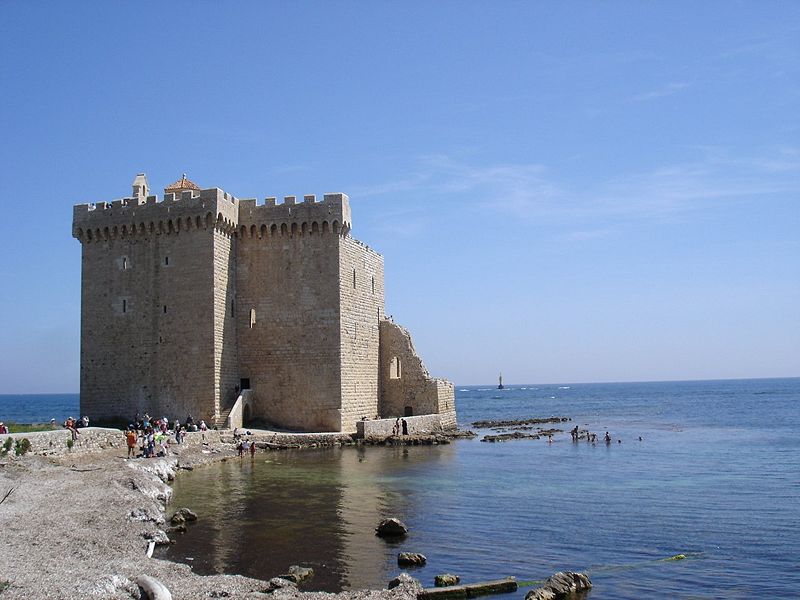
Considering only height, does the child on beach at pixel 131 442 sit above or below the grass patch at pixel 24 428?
below

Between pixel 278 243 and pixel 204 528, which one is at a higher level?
pixel 278 243

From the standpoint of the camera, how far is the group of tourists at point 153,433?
24.5 metres

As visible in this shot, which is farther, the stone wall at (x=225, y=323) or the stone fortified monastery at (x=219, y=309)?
the stone fortified monastery at (x=219, y=309)

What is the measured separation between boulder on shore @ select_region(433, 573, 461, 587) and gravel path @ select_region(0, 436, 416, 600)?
0.72m

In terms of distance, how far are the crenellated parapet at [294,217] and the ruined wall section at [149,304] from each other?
977mm

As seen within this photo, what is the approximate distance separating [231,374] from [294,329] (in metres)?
3.11

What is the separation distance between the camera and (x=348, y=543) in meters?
14.6

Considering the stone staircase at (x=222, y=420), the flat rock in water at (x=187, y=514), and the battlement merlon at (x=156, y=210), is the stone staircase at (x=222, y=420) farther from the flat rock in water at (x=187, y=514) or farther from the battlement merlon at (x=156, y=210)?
the flat rock in water at (x=187, y=514)

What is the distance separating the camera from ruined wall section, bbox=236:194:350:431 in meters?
32.2

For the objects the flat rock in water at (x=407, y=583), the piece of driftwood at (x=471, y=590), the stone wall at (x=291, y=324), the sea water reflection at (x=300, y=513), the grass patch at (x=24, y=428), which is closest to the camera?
the piece of driftwood at (x=471, y=590)

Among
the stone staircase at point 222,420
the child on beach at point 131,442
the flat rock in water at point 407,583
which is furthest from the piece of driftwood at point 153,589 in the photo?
the stone staircase at point 222,420

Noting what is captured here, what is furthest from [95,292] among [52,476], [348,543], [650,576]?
[650,576]

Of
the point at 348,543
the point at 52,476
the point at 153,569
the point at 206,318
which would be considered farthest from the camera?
the point at 206,318

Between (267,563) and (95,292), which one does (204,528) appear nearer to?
(267,563)
